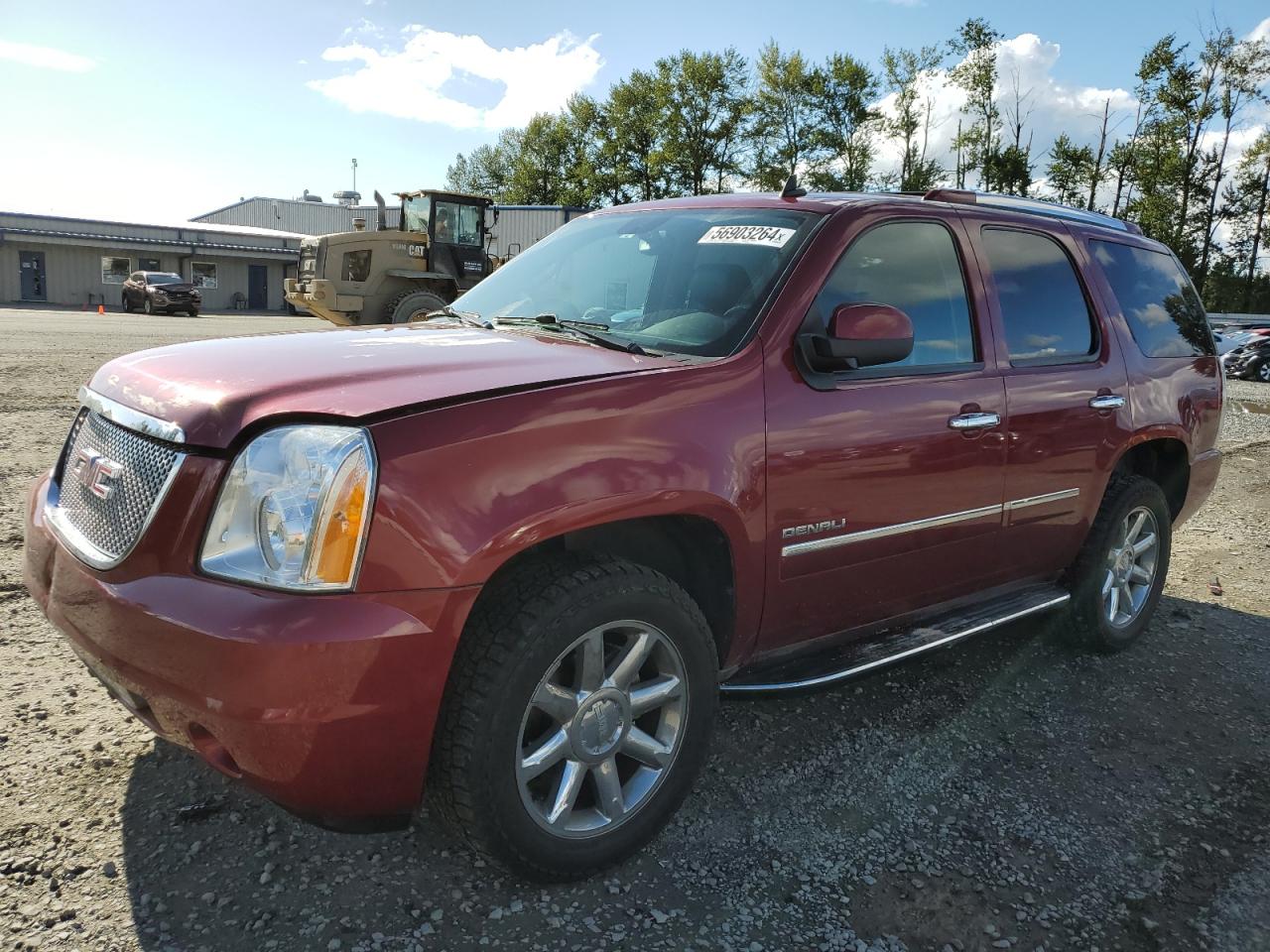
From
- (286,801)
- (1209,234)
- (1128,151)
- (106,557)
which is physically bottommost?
(286,801)

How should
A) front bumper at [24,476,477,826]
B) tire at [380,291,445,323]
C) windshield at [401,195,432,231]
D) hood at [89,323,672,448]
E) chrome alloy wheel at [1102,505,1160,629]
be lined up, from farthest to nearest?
windshield at [401,195,432,231], tire at [380,291,445,323], chrome alloy wheel at [1102,505,1160,629], hood at [89,323,672,448], front bumper at [24,476,477,826]

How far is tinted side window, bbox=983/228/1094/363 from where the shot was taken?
3.73 m

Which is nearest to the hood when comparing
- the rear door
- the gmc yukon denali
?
the gmc yukon denali

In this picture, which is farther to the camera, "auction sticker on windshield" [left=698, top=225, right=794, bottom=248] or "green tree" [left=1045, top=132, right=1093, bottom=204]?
"green tree" [left=1045, top=132, right=1093, bottom=204]

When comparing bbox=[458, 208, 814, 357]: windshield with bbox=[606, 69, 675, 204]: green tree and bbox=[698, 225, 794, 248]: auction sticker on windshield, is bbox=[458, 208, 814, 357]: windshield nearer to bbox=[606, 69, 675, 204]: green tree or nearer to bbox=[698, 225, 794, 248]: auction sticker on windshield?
bbox=[698, 225, 794, 248]: auction sticker on windshield

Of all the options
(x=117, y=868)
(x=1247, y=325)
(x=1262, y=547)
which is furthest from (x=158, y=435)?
(x=1247, y=325)

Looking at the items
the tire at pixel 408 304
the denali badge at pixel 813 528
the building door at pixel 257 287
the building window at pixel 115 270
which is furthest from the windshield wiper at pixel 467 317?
the building door at pixel 257 287

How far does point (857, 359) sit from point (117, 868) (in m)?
2.45

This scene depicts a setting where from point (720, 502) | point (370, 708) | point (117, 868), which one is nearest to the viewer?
point (370, 708)

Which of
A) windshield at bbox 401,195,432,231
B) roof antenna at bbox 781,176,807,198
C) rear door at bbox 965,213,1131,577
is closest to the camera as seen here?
roof antenna at bbox 781,176,807,198

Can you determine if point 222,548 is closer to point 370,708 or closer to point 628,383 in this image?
point 370,708

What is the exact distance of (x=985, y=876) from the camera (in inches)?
105

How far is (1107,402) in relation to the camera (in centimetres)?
403

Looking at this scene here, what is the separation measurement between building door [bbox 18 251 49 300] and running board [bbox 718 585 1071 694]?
156 ft
